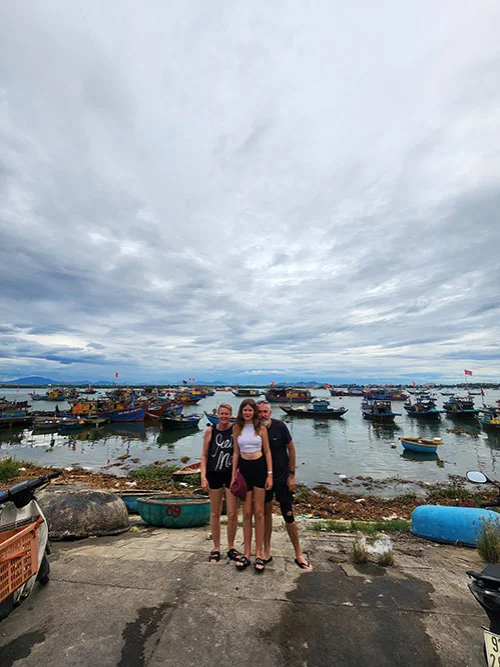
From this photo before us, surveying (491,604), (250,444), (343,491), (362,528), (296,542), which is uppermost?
(250,444)

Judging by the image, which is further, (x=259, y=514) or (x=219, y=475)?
(x=219, y=475)

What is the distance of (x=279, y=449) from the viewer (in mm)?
4160

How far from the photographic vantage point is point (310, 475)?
675 inches

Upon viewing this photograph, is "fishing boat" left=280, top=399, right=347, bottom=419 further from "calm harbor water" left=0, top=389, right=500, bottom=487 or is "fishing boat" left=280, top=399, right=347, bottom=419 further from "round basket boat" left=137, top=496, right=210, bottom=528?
"round basket boat" left=137, top=496, right=210, bottom=528

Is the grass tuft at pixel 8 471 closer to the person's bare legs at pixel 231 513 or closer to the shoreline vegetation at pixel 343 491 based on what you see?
the shoreline vegetation at pixel 343 491

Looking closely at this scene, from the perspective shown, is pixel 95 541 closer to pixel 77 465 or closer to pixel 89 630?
pixel 89 630

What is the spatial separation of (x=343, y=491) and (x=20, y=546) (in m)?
13.8

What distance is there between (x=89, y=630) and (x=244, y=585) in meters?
1.53

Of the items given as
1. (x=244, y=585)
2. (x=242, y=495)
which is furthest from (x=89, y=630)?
(x=242, y=495)

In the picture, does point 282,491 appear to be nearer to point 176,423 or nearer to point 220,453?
point 220,453

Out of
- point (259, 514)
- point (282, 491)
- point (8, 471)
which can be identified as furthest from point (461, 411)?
point (259, 514)

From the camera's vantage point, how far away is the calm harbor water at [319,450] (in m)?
18.9

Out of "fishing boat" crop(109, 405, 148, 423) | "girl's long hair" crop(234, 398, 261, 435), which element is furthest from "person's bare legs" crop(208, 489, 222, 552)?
"fishing boat" crop(109, 405, 148, 423)

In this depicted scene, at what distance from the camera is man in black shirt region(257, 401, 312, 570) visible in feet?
13.4
